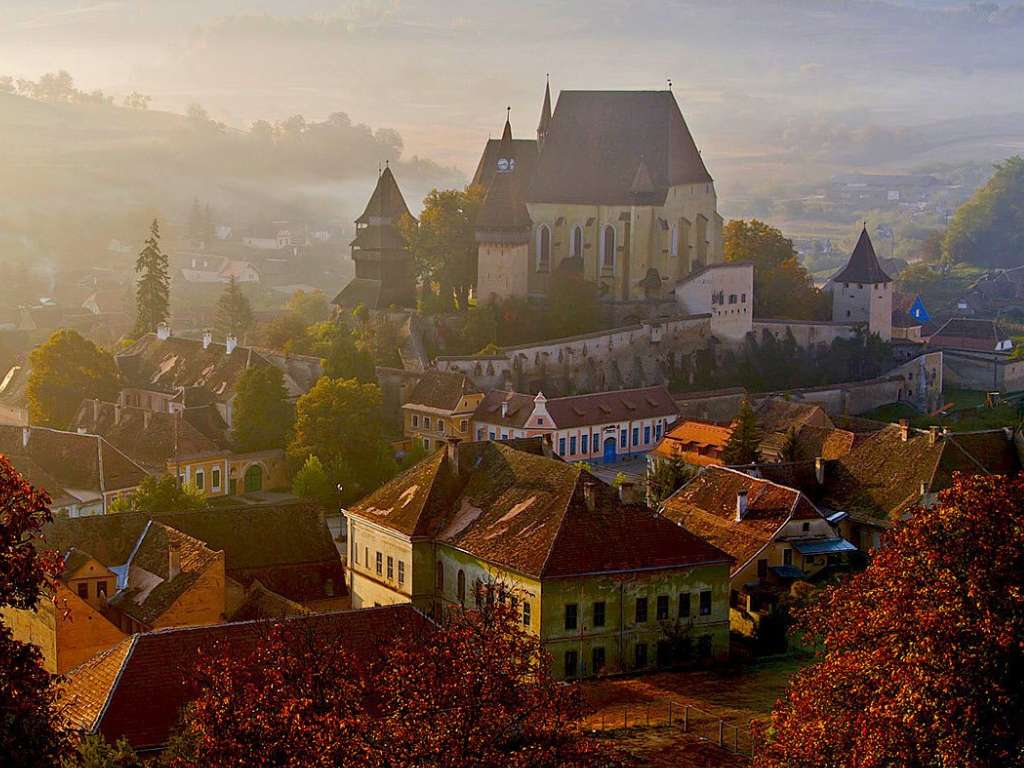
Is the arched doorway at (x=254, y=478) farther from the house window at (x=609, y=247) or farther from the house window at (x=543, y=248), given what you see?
the house window at (x=609, y=247)

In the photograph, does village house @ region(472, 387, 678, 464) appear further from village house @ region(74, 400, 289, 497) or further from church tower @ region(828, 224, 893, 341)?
church tower @ region(828, 224, 893, 341)

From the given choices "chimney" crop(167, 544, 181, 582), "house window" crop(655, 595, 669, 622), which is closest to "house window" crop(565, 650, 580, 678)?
"house window" crop(655, 595, 669, 622)

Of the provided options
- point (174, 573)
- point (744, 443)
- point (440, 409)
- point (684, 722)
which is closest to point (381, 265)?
point (440, 409)

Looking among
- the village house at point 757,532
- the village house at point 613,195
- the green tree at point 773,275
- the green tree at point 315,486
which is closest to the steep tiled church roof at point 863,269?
the green tree at point 773,275

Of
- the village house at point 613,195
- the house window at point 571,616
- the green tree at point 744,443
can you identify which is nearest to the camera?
the house window at point 571,616

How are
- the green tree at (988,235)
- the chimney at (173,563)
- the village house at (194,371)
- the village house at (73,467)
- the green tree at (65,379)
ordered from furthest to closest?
1. the green tree at (988,235)
2. the village house at (194,371)
3. the green tree at (65,379)
4. the village house at (73,467)
5. the chimney at (173,563)

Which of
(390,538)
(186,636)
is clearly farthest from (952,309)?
(186,636)

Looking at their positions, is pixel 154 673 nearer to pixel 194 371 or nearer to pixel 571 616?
pixel 571 616

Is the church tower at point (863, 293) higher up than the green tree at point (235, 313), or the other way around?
the church tower at point (863, 293)

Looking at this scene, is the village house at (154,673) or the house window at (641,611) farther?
the house window at (641,611)
